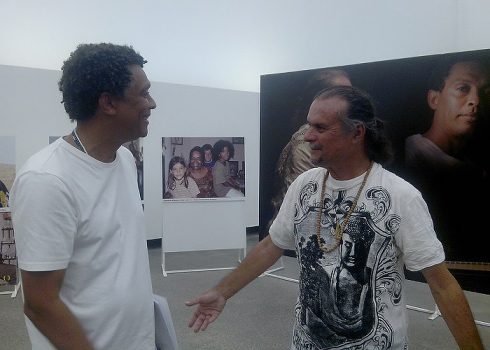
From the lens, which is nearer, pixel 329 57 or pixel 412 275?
pixel 412 275

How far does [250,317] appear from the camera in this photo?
4.18m

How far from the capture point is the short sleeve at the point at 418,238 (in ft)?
4.83

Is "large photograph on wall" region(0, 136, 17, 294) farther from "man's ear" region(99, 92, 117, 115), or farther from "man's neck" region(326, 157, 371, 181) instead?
"man's neck" region(326, 157, 371, 181)

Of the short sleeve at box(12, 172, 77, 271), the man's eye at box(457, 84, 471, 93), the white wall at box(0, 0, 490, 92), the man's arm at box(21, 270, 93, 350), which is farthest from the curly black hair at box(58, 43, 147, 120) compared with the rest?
the white wall at box(0, 0, 490, 92)

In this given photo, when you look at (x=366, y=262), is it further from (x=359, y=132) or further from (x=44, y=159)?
(x=44, y=159)

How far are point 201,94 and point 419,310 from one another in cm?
434

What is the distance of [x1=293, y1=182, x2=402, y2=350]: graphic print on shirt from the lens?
1508 millimetres

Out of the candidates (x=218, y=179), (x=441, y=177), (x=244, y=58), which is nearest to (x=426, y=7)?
(x=244, y=58)

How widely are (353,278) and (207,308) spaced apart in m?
0.64

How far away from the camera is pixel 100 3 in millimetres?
6379

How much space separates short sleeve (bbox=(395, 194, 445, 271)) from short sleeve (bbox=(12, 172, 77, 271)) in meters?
1.04

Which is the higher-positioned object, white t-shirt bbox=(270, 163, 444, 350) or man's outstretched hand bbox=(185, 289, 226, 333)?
white t-shirt bbox=(270, 163, 444, 350)

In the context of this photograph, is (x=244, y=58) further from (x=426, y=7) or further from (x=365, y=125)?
Result: (x=365, y=125)

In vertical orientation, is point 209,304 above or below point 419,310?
above
